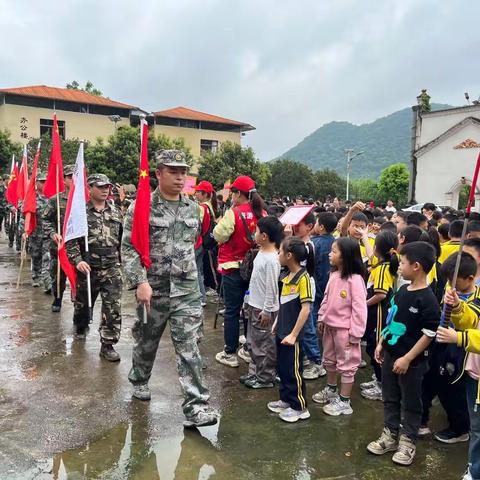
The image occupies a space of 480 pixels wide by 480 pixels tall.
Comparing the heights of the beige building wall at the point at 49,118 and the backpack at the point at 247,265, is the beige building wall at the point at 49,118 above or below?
above

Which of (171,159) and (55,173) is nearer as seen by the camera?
(171,159)

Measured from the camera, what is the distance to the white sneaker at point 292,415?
379 cm

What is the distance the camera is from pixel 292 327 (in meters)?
3.85

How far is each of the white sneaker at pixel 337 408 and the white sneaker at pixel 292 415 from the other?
7.9 inches

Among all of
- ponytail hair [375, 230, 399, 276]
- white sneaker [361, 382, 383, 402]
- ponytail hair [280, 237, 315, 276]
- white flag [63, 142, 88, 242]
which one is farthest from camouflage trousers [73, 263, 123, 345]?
ponytail hair [375, 230, 399, 276]

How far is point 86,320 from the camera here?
18.9ft

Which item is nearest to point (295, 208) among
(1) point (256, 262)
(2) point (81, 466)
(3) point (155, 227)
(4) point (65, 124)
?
(1) point (256, 262)

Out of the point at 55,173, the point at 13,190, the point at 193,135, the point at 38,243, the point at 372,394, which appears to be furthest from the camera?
the point at 193,135

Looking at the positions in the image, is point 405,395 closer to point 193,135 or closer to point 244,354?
point 244,354

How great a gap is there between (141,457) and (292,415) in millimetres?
1197

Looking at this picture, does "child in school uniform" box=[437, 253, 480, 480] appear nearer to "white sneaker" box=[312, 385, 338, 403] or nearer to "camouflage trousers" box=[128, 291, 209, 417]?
"white sneaker" box=[312, 385, 338, 403]

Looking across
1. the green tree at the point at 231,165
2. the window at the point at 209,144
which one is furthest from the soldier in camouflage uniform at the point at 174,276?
the window at the point at 209,144

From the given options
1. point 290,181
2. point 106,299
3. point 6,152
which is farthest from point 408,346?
point 290,181

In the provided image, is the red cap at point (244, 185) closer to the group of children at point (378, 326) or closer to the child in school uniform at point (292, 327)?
the group of children at point (378, 326)
